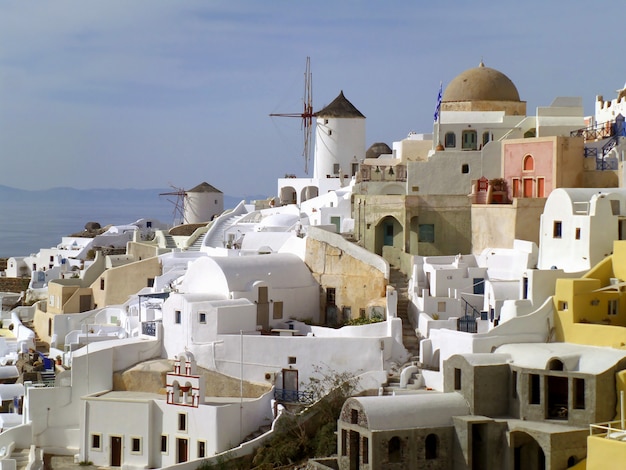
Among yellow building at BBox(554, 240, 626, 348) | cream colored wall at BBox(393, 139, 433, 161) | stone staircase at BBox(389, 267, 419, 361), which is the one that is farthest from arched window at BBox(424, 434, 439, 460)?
cream colored wall at BBox(393, 139, 433, 161)

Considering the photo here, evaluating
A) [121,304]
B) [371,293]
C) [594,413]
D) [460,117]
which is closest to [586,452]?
[594,413]

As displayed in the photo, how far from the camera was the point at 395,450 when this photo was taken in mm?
24734

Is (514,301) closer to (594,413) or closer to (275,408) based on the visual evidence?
(594,413)

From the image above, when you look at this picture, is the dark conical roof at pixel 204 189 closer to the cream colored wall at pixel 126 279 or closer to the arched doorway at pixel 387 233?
the cream colored wall at pixel 126 279

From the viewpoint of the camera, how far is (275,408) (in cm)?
2895

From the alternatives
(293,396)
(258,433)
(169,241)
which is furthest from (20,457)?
(169,241)

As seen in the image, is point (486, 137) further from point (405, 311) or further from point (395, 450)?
point (395, 450)

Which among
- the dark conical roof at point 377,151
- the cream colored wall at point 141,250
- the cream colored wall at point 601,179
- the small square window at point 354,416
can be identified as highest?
the dark conical roof at point 377,151

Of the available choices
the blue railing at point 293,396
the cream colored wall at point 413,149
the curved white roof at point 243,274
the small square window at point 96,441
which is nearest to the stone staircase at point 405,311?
the curved white roof at point 243,274

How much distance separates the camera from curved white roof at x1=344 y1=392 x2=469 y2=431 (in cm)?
2459

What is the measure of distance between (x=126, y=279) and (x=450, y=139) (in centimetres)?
1176

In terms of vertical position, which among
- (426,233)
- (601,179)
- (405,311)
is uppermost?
Answer: (601,179)

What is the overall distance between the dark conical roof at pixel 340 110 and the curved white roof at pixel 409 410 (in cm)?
2517

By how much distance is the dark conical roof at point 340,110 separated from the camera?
4938 centimetres
